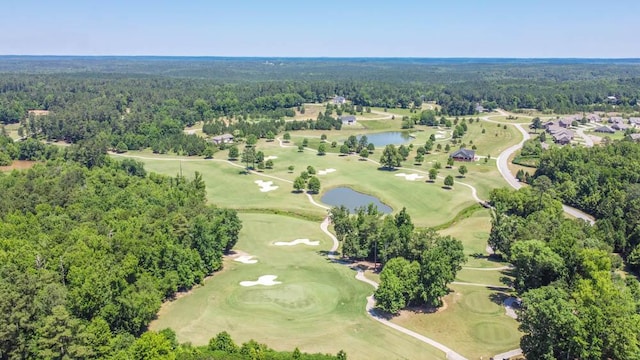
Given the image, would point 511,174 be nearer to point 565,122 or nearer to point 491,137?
point 491,137

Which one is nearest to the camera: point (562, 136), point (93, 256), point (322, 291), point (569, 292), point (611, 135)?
point (569, 292)

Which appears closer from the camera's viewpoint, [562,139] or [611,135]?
[562,139]

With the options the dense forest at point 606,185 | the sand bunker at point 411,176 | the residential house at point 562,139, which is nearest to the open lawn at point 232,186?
the sand bunker at point 411,176

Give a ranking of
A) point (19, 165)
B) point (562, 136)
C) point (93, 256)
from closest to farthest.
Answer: point (93, 256) → point (19, 165) → point (562, 136)

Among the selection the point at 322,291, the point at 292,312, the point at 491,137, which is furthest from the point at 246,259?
the point at 491,137

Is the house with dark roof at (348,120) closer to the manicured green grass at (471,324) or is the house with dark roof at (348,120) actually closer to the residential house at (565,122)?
the residential house at (565,122)

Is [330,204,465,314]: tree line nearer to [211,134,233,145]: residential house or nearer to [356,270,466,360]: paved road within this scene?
[356,270,466,360]: paved road

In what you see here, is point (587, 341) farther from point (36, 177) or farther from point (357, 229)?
point (36, 177)
